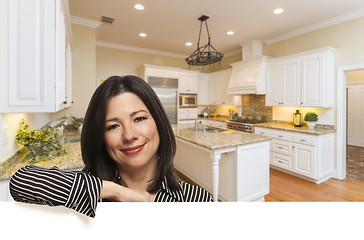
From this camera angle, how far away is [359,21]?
3.21 m

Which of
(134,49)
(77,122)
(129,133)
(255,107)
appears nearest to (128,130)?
(129,133)

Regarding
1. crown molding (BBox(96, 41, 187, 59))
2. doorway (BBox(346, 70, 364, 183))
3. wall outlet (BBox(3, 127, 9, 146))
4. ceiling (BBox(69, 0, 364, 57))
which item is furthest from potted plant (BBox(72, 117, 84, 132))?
doorway (BBox(346, 70, 364, 183))

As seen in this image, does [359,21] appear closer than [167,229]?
No

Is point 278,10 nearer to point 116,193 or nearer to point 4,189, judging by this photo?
point 116,193

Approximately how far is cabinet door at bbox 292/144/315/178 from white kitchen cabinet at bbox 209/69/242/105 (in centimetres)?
241

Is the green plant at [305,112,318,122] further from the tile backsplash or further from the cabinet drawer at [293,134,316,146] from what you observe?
the tile backsplash

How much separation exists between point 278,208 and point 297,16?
4232 millimetres

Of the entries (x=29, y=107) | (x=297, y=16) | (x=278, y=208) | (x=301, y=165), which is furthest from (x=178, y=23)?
(x=278, y=208)

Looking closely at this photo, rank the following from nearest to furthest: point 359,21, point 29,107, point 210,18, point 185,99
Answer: point 29,107, point 359,21, point 210,18, point 185,99

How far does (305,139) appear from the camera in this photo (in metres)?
3.33

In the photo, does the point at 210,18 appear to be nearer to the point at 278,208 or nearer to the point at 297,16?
the point at 297,16

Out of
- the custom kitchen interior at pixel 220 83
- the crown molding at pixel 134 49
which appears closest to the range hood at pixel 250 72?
the custom kitchen interior at pixel 220 83

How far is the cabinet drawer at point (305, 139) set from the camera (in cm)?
324

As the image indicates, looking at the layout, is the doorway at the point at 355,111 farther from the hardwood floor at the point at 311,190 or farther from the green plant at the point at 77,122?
the green plant at the point at 77,122
